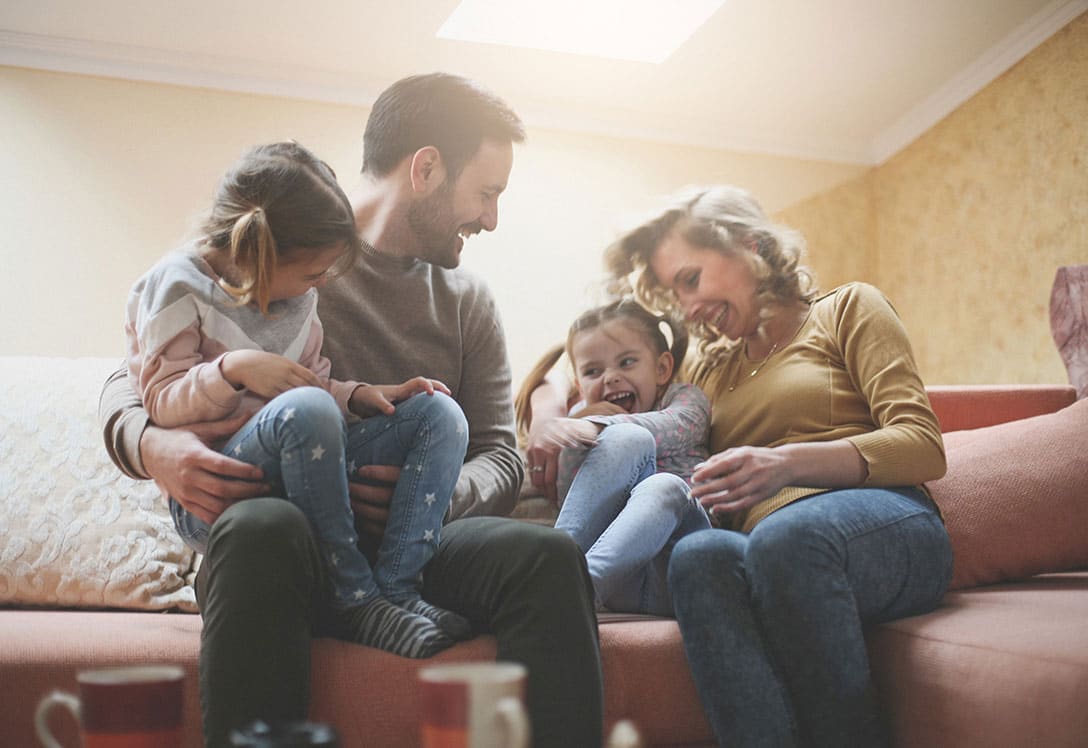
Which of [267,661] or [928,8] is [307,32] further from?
[267,661]

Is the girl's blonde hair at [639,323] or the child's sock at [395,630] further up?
the girl's blonde hair at [639,323]

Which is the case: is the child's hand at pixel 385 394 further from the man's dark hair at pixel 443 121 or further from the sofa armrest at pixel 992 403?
the sofa armrest at pixel 992 403

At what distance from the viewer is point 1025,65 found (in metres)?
3.16

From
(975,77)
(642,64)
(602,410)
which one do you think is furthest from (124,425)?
(975,77)

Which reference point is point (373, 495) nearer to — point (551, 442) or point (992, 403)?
point (551, 442)

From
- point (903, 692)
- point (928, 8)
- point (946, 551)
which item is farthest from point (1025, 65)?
point (903, 692)

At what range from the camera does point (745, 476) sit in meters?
1.43

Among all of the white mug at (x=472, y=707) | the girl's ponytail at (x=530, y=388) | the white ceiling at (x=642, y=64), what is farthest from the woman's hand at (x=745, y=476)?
the white ceiling at (x=642, y=64)

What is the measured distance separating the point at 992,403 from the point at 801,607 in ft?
3.47

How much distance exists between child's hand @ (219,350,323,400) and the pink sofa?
335mm

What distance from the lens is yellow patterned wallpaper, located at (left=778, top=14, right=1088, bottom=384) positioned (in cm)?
303

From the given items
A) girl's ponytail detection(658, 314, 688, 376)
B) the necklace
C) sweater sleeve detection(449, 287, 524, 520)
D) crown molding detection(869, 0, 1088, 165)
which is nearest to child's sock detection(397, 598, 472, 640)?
sweater sleeve detection(449, 287, 524, 520)

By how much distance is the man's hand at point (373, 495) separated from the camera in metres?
1.32

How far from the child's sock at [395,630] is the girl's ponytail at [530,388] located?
90 centimetres
